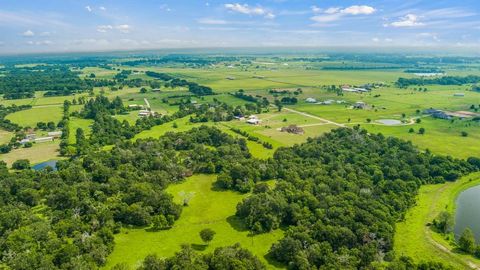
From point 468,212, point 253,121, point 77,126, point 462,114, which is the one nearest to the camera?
point 468,212

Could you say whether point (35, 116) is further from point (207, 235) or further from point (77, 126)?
point (207, 235)

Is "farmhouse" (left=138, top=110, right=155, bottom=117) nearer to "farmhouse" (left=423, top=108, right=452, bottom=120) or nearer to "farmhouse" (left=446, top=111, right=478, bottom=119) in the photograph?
"farmhouse" (left=423, top=108, right=452, bottom=120)

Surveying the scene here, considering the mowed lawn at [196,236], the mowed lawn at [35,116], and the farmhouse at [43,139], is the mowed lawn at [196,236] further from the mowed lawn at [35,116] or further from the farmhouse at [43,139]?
the mowed lawn at [35,116]

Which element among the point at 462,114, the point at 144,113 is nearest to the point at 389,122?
the point at 462,114

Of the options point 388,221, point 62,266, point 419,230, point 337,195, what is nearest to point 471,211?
point 419,230

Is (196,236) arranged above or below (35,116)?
below

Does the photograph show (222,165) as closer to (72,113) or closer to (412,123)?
(412,123)
